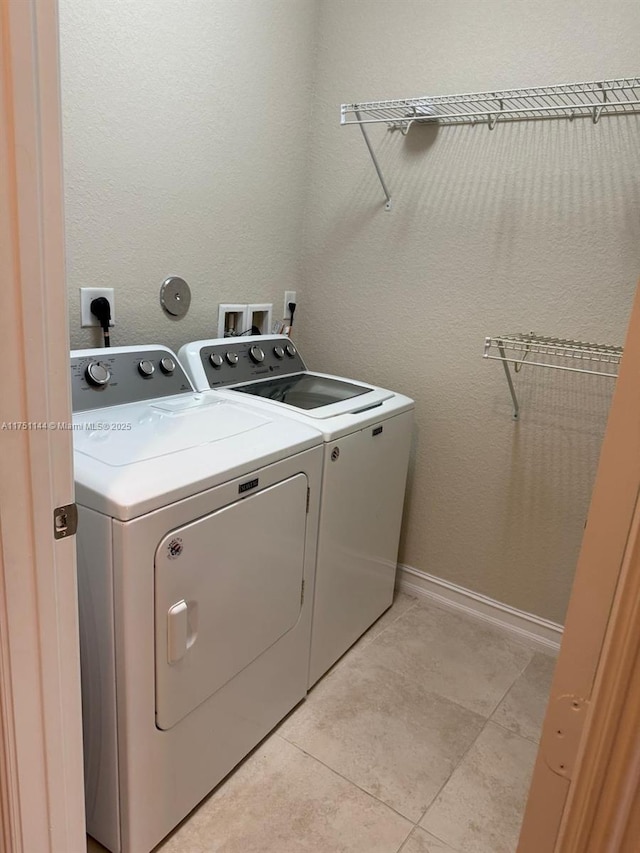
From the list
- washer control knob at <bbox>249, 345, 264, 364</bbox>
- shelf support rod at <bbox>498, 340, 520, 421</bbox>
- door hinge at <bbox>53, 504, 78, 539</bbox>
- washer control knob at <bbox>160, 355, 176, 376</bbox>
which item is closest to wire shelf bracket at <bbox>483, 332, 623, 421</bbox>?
shelf support rod at <bbox>498, 340, 520, 421</bbox>

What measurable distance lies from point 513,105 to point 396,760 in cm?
211

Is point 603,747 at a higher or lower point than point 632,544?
lower

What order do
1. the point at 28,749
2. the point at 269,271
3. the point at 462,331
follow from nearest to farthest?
the point at 28,749 → the point at 462,331 → the point at 269,271

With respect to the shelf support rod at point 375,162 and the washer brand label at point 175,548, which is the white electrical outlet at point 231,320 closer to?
the shelf support rod at point 375,162

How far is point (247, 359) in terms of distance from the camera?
212 cm

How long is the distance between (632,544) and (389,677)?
1746mm

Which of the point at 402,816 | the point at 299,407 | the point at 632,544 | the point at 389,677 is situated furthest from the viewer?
the point at 389,677

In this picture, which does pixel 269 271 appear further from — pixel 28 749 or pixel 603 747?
pixel 603 747

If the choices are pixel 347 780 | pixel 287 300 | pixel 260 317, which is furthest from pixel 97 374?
pixel 347 780

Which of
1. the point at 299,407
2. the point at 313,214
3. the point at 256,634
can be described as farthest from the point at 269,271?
the point at 256,634

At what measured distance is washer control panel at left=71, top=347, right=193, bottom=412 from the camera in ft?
5.10

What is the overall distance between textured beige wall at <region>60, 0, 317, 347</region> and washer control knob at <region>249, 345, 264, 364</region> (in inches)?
6.9

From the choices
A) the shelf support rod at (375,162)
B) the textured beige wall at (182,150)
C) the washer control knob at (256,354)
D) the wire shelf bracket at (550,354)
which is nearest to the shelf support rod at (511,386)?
the wire shelf bracket at (550,354)

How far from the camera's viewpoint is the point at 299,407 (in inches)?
73.7
